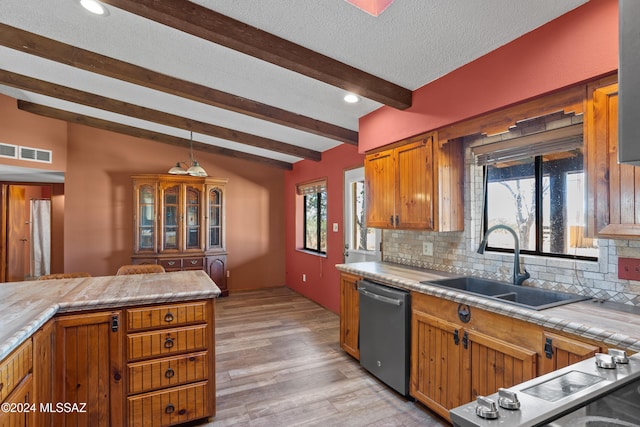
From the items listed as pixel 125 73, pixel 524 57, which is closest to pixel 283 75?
pixel 125 73

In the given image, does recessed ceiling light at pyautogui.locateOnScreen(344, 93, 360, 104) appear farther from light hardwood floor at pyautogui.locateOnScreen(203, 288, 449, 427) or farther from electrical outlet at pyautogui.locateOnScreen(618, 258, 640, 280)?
light hardwood floor at pyautogui.locateOnScreen(203, 288, 449, 427)

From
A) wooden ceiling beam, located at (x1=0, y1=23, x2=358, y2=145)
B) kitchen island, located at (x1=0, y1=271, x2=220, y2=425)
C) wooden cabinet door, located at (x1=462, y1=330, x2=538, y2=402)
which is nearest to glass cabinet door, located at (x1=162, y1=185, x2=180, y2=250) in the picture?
wooden ceiling beam, located at (x1=0, y1=23, x2=358, y2=145)

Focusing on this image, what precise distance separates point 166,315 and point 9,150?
4208 millimetres

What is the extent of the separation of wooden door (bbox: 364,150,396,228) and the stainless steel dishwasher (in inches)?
25.6

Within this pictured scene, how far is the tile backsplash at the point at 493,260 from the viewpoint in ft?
5.57

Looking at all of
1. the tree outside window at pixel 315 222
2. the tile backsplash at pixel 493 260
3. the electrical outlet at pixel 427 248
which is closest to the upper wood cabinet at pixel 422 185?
the tile backsplash at pixel 493 260

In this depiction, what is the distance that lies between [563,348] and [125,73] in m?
3.64

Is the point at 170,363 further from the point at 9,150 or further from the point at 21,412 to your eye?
the point at 9,150

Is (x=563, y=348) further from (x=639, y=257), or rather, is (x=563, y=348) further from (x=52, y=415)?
(x=52, y=415)

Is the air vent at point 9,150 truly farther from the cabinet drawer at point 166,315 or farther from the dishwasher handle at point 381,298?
the dishwasher handle at point 381,298

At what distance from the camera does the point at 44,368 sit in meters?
1.66

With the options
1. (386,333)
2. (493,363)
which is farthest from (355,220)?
(493,363)

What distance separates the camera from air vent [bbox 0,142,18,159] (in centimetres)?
423

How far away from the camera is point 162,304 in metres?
2.02
